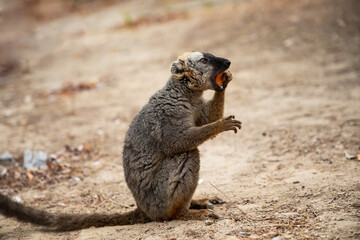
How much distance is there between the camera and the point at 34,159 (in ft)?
23.3

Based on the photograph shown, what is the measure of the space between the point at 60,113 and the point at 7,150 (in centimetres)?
228

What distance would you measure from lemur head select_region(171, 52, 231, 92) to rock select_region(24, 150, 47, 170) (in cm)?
365

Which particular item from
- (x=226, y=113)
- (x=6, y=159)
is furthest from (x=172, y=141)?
(x=6, y=159)

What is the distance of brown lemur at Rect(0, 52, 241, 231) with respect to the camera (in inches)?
177

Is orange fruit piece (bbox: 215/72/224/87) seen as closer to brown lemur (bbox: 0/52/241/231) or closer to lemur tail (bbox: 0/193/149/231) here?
brown lemur (bbox: 0/52/241/231)

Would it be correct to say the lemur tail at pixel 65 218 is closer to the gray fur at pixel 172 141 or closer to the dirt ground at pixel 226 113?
the dirt ground at pixel 226 113

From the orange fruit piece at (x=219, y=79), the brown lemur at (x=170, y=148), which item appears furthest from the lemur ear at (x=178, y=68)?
the orange fruit piece at (x=219, y=79)

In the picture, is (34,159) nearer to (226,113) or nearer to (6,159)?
(6,159)

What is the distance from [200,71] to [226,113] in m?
3.49

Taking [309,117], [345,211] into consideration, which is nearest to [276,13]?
[309,117]

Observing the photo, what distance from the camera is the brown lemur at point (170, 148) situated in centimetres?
450

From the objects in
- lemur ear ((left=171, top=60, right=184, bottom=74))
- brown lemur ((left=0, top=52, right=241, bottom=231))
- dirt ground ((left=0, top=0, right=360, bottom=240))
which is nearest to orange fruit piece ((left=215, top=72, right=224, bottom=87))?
brown lemur ((left=0, top=52, right=241, bottom=231))

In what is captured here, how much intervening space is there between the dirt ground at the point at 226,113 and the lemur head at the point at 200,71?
153cm

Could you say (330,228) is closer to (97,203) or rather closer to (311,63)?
(97,203)
